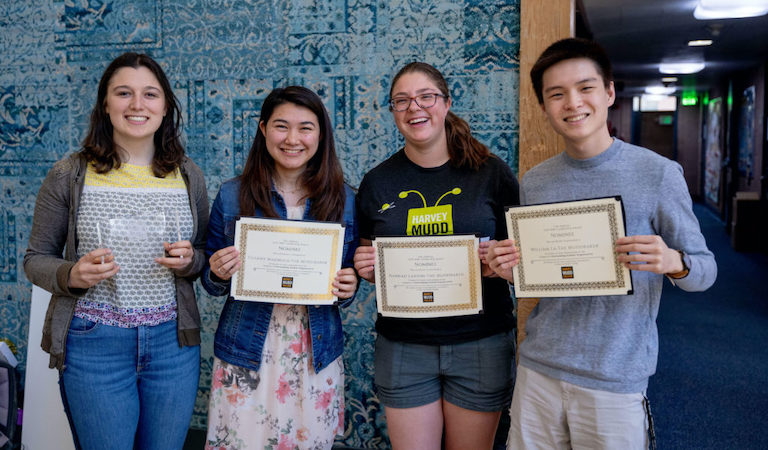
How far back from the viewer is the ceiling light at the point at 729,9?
6.40m

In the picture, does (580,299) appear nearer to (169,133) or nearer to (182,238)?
(182,238)

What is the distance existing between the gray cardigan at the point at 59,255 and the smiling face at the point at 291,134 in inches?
16.7

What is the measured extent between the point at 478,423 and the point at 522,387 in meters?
0.26

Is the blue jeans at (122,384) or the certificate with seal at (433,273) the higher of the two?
the certificate with seal at (433,273)

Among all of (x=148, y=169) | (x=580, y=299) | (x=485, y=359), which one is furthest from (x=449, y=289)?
(x=148, y=169)

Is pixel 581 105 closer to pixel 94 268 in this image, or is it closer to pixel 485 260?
pixel 485 260

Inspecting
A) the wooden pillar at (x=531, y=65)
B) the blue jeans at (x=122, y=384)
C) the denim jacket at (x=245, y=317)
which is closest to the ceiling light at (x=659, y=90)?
the wooden pillar at (x=531, y=65)

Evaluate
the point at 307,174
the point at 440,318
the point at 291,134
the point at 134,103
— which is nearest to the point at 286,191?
the point at 307,174

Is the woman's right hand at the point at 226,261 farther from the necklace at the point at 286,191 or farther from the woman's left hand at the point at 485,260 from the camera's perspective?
the woman's left hand at the point at 485,260

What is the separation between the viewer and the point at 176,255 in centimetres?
182

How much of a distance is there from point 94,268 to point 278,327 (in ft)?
1.83

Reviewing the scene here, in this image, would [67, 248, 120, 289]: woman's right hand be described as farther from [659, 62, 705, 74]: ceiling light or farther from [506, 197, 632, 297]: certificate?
[659, 62, 705, 74]: ceiling light

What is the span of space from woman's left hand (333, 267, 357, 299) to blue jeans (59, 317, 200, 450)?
1.71 ft

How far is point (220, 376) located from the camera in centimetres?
194
